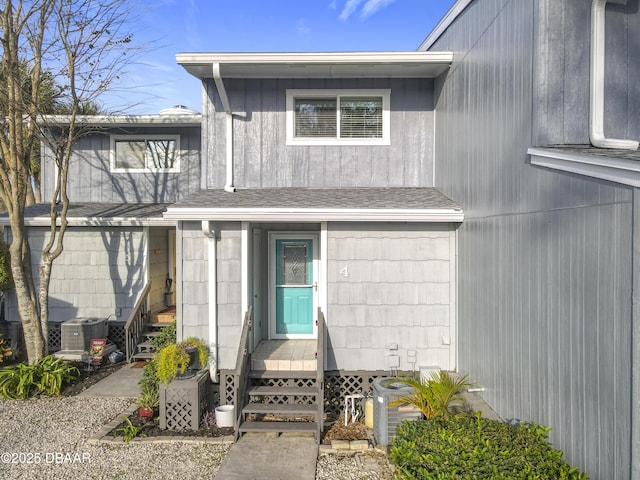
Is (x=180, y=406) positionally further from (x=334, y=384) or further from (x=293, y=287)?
(x=293, y=287)

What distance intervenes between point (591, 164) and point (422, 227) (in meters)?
3.41

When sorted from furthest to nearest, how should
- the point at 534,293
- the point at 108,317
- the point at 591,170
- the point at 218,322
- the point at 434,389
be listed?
1. the point at 108,317
2. the point at 218,322
3. the point at 434,389
4. the point at 534,293
5. the point at 591,170

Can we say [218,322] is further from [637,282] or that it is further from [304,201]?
[637,282]

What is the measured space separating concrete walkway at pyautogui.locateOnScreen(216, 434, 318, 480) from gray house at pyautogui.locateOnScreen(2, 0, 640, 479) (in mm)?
263

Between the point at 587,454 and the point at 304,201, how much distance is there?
4679mm

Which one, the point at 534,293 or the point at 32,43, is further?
the point at 32,43

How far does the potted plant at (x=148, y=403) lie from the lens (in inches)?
245

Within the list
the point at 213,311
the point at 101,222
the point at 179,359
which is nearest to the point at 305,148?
the point at 213,311

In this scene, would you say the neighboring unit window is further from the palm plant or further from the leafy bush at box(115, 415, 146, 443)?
the palm plant

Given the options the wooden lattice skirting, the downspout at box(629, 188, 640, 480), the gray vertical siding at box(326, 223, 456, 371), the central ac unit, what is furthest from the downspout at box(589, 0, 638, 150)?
the central ac unit

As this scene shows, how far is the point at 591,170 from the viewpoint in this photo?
3473 mm

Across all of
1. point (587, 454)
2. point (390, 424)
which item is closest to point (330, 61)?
point (390, 424)

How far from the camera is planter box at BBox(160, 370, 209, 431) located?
238 inches

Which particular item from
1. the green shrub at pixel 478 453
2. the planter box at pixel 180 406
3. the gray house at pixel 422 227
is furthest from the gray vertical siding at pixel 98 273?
the green shrub at pixel 478 453
